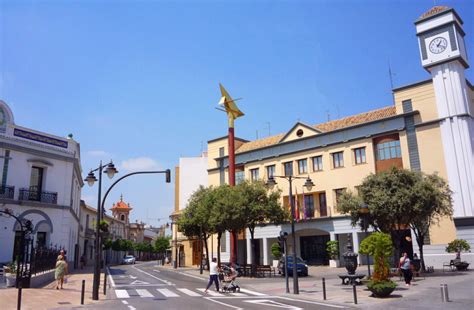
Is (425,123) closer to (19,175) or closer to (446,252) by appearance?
(446,252)

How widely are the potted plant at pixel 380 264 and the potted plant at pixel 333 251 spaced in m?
19.2

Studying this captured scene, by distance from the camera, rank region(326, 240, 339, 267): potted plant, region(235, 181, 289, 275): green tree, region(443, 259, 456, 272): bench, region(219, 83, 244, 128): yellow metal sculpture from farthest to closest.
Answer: region(219, 83, 244, 128): yellow metal sculpture < region(326, 240, 339, 267): potted plant < region(235, 181, 289, 275): green tree < region(443, 259, 456, 272): bench

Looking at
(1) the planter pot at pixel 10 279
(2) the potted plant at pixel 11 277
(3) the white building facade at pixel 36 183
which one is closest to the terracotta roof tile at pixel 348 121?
(3) the white building facade at pixel 36 183

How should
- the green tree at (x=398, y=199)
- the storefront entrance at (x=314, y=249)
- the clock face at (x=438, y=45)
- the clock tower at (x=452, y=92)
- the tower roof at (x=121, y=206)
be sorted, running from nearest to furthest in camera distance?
1. the green tree at (x=398, y=199)
2. the clock tower at (x=452, y=92)
3. the clock face at (x=438, y=45)
4. the storefront entrance at (x=314, y=249)
5. the tower roof at (x=121, y=206)

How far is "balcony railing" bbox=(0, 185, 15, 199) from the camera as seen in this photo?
26.8m

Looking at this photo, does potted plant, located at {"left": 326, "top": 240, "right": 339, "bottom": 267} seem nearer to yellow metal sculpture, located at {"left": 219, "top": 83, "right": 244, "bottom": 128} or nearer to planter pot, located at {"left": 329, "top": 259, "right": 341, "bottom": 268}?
planter pot, located at {"left": 329, "top": 259, "right": 341, "bottom": 268}

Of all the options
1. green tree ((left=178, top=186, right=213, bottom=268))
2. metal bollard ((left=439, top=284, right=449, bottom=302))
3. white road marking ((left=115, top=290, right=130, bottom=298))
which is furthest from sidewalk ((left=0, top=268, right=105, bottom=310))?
green tree ((left=178, top=186, right=213, bottom=268))

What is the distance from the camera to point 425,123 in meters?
33.2


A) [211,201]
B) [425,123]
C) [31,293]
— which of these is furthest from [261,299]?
[425,123]

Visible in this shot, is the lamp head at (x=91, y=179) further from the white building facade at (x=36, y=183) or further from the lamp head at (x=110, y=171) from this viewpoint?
the white building facade at (x=36, y=183)

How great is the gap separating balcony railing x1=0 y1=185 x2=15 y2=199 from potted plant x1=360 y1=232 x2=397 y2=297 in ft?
73.9

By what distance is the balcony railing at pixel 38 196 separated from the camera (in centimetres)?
2794

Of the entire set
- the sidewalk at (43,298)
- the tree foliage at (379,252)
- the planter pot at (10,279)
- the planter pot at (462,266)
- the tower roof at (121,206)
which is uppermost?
the tower roof at (121,206)

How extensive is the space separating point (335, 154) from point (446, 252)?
13047 mm
